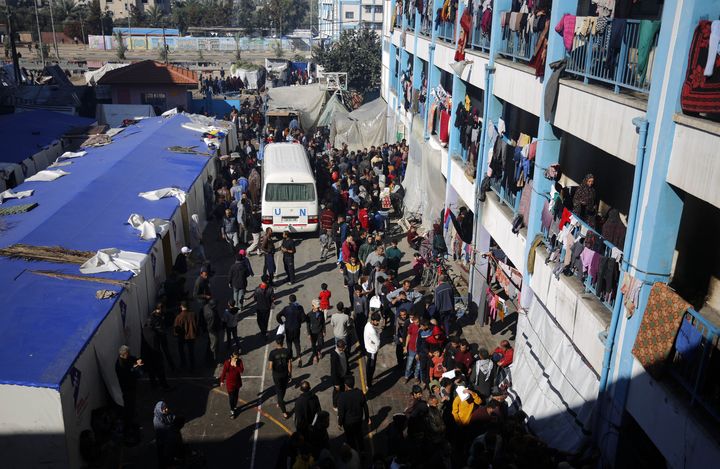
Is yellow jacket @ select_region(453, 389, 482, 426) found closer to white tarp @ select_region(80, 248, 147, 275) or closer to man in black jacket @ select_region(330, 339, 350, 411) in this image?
man in black jacket @ select_region(330, 339, 350, 411)

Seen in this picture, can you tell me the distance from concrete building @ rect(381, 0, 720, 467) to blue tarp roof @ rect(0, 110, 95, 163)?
1793cm

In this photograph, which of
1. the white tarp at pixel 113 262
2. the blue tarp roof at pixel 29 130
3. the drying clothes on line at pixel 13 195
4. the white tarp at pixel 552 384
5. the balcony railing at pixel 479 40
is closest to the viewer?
the white tarp at pixel 552 384

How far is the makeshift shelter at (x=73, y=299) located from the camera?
923 cm

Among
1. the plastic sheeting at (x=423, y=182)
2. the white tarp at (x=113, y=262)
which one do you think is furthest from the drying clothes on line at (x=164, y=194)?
the plastic sheeting at (x=423, y=182)

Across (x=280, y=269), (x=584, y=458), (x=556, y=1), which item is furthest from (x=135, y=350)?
(x=556, y=1)

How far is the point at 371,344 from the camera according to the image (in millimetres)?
12570

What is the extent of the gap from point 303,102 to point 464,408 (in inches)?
1148

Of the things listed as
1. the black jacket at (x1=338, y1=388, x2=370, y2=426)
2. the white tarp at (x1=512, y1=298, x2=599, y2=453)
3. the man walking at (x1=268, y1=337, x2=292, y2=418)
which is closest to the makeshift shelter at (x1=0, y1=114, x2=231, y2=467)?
the man walking at (x1=268, y1=337, x2=292, y2=418)

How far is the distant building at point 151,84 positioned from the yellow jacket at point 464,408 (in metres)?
34.6

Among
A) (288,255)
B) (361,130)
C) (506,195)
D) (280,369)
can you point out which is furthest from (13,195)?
(361,130)

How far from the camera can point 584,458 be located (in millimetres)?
8891

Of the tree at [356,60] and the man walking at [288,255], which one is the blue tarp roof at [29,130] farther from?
the tree at [356,60]

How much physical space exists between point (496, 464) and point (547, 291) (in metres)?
3.64

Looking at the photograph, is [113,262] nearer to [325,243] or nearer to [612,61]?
[325,243]
